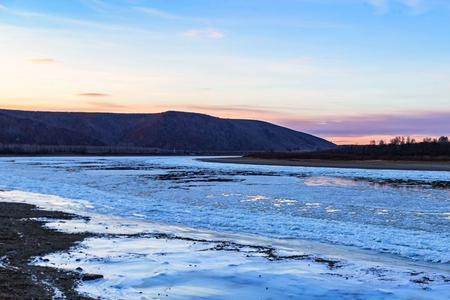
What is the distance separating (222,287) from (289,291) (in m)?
0.94

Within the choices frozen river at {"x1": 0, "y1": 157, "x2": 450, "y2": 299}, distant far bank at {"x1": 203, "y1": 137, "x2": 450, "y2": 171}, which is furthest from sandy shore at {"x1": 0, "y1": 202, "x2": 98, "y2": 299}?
distant far bank at {"x1": 203, "y1": 137, "x2": 450, "y2": 171}

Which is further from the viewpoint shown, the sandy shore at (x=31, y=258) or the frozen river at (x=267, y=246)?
the frozen river at (x=267, y=246)

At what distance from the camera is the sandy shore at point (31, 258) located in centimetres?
725

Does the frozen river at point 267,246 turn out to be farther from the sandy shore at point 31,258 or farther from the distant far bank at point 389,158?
the distant far bank at point 389,158

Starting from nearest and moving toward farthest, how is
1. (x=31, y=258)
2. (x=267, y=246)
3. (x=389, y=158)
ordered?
(x=31, y=258) < (x=267, y=246) < (x=389, y=158)

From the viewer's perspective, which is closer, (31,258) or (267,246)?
(31,258)

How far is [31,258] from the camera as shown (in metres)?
9.53

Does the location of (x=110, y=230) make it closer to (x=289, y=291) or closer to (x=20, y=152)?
(x=289, y=291)

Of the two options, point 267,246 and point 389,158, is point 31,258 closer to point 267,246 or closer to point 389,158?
point 267,246

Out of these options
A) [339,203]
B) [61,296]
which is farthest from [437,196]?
[61,296]

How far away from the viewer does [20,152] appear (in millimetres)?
133375

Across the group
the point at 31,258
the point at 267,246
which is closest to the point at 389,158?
the point at 267,246

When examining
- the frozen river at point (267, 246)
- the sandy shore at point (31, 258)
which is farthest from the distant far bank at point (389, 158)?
the sandy shore at point (31, 258)

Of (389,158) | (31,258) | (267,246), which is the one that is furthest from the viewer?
(389,158)
